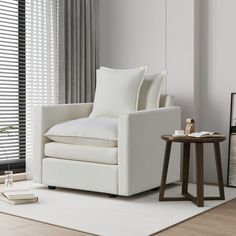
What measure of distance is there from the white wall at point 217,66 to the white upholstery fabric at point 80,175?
131 cm

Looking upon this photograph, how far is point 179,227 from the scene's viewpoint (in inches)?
107

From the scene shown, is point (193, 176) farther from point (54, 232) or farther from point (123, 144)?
point (54, 232)

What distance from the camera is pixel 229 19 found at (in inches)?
168

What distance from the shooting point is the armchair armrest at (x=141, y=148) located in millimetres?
3389

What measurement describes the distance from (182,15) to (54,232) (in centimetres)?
264

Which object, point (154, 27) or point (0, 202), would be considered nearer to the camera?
point (0, 202)

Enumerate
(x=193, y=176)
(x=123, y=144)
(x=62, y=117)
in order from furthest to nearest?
1. (x=193, y=176)
2. (x=62, y=117)
3. (x=123, y=144)

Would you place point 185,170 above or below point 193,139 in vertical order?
below


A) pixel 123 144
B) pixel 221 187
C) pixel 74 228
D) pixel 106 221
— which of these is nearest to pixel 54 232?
pixel 74 228

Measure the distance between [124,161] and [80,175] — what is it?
0.46 metres

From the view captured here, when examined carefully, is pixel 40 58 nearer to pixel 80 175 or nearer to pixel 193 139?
pixel 80 175

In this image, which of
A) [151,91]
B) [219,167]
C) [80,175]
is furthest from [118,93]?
[219,167]

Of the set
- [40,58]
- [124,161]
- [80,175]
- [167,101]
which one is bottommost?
[80,175]

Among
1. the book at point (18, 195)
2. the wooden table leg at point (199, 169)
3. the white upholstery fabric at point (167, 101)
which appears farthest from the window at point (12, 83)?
the wooden table leg at point (199, 169)
